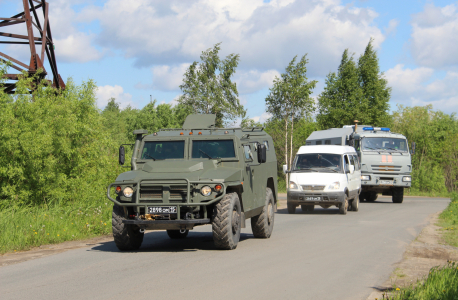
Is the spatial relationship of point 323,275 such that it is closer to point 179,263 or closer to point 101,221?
point 179,263

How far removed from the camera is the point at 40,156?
15.2 m

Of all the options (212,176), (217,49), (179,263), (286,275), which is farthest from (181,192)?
(217,49)

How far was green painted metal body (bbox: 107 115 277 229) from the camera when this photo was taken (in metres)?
9.12

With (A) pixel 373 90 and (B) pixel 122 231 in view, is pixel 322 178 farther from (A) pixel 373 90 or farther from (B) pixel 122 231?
(A) pixel 373 90

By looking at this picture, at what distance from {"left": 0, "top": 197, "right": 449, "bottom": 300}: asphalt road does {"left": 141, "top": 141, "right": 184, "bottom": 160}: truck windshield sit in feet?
5.94

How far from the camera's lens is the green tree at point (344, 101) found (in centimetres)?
4738

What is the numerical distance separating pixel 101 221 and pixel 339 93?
39.0 meters

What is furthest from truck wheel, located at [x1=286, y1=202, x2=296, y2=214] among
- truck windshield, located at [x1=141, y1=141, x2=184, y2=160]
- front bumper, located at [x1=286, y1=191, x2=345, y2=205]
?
truck windshield, located at [x1=141, y1=141, x2=184, y2=160]

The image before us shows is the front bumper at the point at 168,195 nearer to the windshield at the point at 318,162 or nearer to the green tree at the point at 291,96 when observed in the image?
the windshield at the point at 318,162

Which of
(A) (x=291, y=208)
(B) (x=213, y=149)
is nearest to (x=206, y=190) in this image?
(B) (x=213, y=149)

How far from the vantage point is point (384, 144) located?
2628 centimetres

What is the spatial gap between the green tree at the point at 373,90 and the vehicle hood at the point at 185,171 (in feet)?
128

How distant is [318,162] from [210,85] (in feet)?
75.5

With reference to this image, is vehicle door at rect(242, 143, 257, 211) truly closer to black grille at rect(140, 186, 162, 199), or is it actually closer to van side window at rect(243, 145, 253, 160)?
van side window at rect(243, 145, 253, 160)
